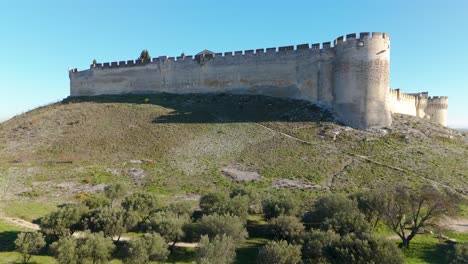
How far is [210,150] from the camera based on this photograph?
28.1 meters

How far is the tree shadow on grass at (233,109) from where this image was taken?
3206cm

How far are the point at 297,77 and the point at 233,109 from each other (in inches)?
255

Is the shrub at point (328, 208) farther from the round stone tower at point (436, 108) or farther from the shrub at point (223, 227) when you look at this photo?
the round stone tower at point (436, 108)

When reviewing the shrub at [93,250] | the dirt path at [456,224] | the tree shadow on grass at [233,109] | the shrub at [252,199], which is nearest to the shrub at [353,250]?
the shrub at [252,199]

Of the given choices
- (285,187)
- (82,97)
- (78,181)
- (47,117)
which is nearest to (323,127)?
(285,187)

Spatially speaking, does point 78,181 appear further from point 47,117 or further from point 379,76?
point 379,76

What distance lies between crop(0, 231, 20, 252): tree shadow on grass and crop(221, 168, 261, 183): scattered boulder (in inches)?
482

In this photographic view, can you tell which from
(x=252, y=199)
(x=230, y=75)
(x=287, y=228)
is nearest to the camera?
(x=287, y=228)

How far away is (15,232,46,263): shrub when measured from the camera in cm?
1288

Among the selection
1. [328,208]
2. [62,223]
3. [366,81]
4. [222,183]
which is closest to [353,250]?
[328,208]

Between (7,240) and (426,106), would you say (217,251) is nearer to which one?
(7,240)

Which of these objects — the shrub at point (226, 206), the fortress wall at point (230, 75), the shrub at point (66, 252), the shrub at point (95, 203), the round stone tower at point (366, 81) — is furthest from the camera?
the fortress wall at point (230, 75)

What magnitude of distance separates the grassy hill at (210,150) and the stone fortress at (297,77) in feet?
4.58

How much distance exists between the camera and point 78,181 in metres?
23.4
